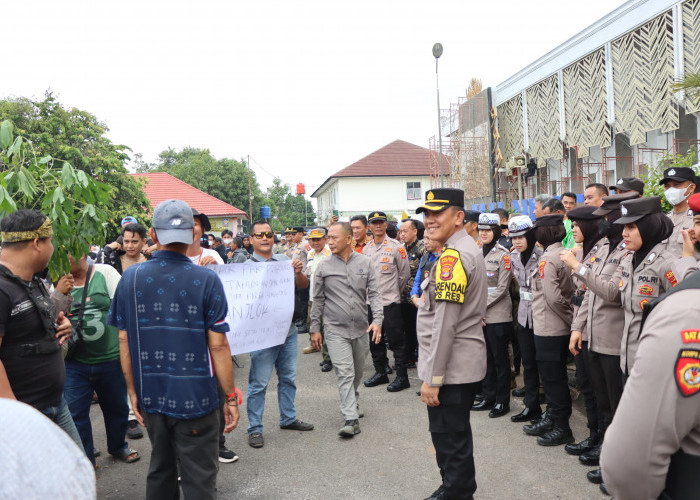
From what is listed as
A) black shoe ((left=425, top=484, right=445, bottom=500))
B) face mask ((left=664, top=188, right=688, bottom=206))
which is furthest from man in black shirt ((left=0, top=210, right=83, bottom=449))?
face mask ((left=664, top=188, right=688, bottom=206))

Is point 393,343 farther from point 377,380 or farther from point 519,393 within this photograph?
point 519,393

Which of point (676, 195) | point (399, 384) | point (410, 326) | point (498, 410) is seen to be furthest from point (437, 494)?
point (410, 326)

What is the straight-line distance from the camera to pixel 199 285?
3.10 metres

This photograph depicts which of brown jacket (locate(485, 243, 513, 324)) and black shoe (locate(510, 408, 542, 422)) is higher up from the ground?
brown jacket (locate(485, 243, 513, 324))

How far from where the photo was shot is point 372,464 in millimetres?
4738

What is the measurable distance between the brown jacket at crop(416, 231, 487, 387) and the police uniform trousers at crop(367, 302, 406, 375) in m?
3.55

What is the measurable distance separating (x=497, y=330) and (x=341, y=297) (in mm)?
1788

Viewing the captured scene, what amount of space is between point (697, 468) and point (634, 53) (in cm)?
1899

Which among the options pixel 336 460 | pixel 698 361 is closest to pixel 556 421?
pixel 336 460

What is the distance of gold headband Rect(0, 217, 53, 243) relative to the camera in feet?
10.0

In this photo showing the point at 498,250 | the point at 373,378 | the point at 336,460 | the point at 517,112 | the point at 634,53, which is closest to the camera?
the point at 336,460

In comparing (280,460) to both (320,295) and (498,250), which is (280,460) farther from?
(498,250)

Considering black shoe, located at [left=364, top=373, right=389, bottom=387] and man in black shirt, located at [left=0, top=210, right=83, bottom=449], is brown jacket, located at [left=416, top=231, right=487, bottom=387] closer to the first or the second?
man in black shirt, located at [left=0, top=210, right=83, bottom=449]

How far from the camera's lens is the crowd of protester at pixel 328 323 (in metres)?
3.10
